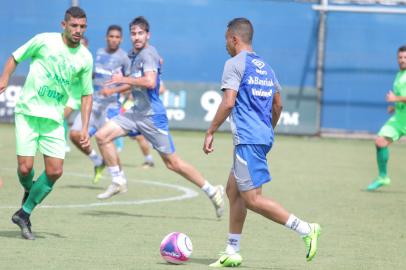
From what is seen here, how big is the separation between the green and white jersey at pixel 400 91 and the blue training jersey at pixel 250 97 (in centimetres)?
729

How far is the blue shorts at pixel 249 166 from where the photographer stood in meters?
8.85

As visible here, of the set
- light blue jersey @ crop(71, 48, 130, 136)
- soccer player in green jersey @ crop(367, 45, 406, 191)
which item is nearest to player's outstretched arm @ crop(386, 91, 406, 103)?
soccer player in green jersey @ crop(367, 45, 406, 191)

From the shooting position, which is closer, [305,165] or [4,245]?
[4,245]

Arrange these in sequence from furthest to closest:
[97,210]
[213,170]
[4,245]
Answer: [213,170], [97,210], [4,245]

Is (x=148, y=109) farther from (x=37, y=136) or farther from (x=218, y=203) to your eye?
(x=37, y=136)

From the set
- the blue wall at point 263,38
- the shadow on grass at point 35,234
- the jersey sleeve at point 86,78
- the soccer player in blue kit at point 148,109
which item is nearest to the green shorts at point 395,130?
the soccer player in blue kit at point 148,109

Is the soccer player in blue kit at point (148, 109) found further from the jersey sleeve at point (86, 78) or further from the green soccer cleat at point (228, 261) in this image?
the green soccer cleat at point (228, 261)

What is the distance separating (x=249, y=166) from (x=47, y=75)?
97.9 inches

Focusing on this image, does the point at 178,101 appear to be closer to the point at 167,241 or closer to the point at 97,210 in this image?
the point at 97,210

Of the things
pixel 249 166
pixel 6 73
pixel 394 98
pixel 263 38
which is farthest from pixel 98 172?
pixel 263 38

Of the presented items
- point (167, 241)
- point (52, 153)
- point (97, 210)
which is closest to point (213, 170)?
point (97, 210)

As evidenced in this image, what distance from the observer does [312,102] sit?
26844 mm

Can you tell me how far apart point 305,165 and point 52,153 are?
9838 mm

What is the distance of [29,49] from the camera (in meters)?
10.2
